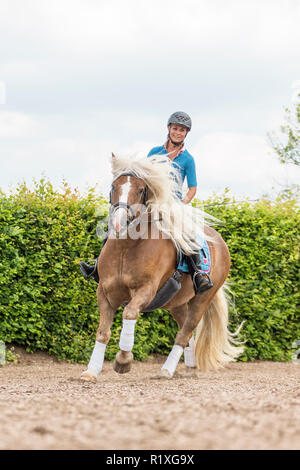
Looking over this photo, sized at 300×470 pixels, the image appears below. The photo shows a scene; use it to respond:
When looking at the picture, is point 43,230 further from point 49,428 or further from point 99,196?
point 49,428

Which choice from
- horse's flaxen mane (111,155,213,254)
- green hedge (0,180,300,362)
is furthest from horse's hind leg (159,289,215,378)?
green hedge (0,180,300,362)

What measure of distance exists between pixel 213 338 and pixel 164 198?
260 centimetres

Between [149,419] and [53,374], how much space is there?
4651 millimetres

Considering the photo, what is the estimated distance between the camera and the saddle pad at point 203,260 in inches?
228

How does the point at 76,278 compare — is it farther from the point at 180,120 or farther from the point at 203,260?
the point at 180,120

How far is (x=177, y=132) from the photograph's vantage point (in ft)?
19.7

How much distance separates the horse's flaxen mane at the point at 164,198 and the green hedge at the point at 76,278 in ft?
5.16

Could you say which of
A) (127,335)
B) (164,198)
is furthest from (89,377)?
(164,198)

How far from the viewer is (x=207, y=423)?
8.35 feet

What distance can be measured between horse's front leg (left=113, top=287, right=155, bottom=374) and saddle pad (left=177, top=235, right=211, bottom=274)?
0.77 meters

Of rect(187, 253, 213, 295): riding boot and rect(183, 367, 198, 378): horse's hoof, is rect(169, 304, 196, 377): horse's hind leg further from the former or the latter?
rect(187, 253, 213, 295): riding boot

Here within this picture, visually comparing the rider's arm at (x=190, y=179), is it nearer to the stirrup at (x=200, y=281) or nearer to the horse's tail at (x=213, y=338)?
the stirrup at (x=200, y=281)

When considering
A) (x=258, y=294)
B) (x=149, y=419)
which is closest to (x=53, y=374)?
(x=258, y=294)

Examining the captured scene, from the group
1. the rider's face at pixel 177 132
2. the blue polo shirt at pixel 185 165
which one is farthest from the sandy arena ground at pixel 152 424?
the rider's face at pixel 177 132
